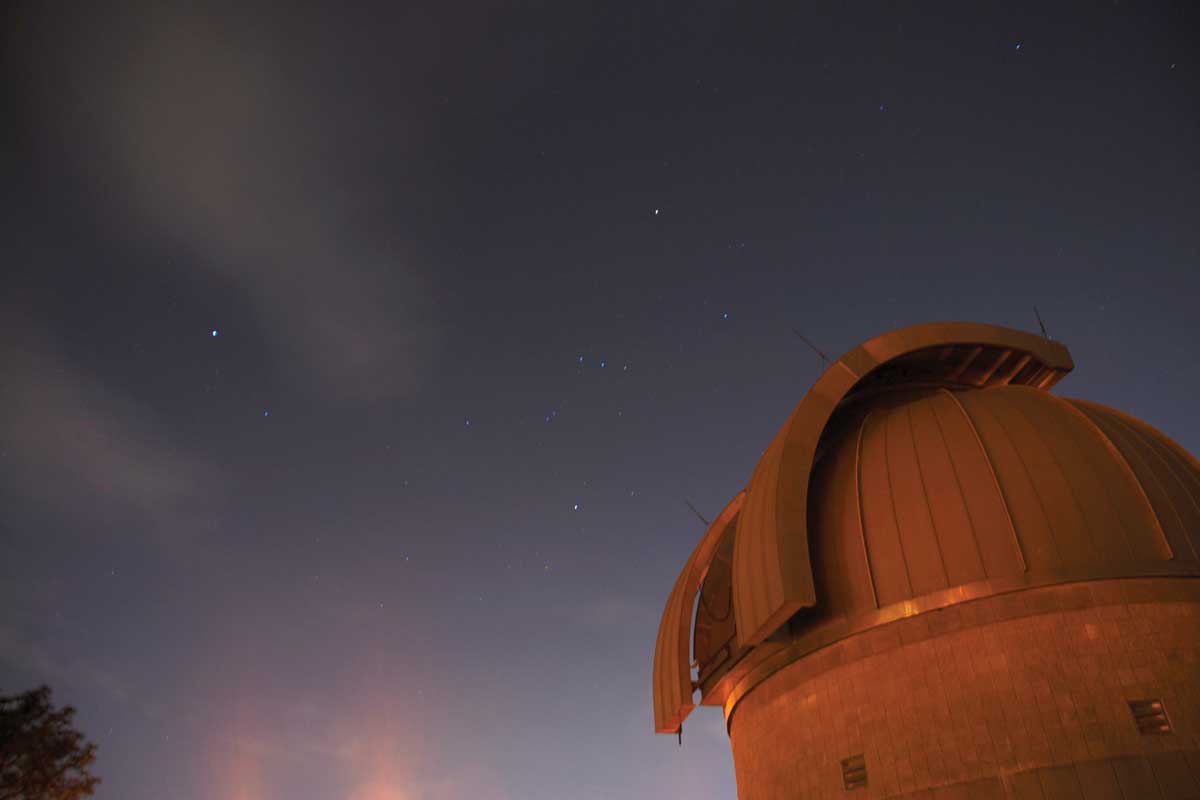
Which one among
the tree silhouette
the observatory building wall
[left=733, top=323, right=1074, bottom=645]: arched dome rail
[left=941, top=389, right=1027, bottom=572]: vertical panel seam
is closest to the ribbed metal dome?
[left=941, top=389, right=1027, bottom=572]: vertical panel seam

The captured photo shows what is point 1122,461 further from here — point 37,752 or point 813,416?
point 37,752

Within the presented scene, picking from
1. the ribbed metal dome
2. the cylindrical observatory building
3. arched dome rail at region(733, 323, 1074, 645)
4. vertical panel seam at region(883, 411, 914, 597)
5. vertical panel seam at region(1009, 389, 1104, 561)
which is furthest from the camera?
arched dome rail at region(733, 323, 1074, 645)

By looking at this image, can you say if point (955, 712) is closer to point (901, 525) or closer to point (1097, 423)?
point (901, 525)

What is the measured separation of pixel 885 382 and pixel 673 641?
6.69 m

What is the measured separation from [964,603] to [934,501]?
1600 millimetres

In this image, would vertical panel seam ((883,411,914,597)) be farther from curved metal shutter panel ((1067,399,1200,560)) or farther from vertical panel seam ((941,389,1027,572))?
curved metal shutter panel ((1067,399,1200,560))

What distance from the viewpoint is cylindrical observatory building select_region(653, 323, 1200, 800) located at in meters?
9.66

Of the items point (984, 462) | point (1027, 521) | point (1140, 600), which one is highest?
point (984, 462)

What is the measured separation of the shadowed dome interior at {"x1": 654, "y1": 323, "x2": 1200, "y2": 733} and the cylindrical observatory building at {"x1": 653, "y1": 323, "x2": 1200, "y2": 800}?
0.11 feet

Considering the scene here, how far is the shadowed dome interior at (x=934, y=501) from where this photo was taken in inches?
420

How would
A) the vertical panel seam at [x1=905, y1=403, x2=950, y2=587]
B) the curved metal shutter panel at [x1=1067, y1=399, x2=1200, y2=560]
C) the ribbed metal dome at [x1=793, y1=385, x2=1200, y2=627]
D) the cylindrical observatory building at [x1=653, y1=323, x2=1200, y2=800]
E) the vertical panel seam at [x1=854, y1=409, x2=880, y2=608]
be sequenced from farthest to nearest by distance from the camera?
the vertical panel seam at [x1=854, y1=409, x2=880, y2=608] < the vertical panel seam at [x1=905, y1=403, x2=950, y2=587] < the curved metal shutter panel at [x1=1067, y1=399, x2=1200, y2=560] < the ribbed metal dome at [x1=793, y1=385, x2=1200, y2=627] < the cylindrical observatory building at [x1=653, y1=323, x2=1200, y2=800]

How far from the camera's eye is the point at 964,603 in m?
10.5

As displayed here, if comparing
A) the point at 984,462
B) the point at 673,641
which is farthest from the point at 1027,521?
the point at 673,641

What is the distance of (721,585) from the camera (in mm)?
16422
